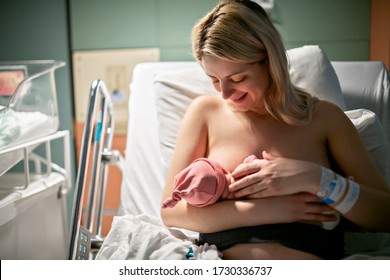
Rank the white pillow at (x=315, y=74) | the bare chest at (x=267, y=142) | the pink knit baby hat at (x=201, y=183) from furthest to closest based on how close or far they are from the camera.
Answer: the white pillow at (x=315, y=74) → the bare chest at (x=267, y=142) → the pink knit baby hat at (x=201, y=183)

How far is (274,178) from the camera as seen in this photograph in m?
1.17

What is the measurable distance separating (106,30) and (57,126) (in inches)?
16.0

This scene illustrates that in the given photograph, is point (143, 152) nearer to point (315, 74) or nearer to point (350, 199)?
point (315, 74)

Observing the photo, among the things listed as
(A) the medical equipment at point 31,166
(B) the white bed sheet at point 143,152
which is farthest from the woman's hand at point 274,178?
(A) the medical equipment at point 31,166

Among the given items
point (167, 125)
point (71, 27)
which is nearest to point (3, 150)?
point (71, 27)

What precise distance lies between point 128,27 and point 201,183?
2.25 feet

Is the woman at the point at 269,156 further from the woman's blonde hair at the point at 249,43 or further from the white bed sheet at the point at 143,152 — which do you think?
the white bed sheet at the point at 143,152

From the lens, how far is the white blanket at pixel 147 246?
1.22m

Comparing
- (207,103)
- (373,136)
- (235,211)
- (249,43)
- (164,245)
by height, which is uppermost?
(249,43)

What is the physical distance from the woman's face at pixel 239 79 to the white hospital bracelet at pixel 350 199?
333mm

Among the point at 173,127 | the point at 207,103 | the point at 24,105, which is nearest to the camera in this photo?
the point at 207,103

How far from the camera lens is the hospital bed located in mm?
1244

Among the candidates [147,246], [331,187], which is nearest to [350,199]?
[331,187]

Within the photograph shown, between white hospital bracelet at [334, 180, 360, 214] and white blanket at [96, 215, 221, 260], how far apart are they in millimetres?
342
